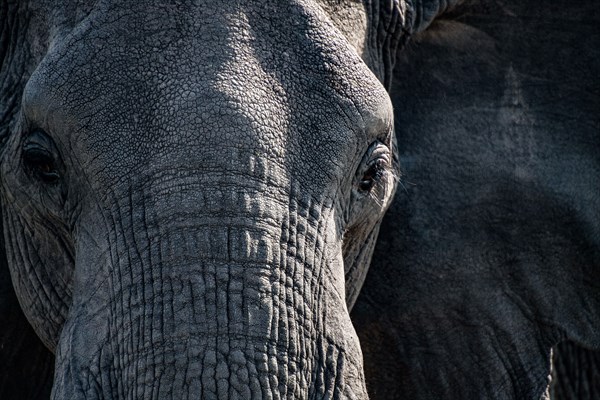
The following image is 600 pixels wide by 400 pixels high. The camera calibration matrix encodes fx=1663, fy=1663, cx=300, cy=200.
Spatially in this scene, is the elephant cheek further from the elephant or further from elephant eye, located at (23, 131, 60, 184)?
the elephant

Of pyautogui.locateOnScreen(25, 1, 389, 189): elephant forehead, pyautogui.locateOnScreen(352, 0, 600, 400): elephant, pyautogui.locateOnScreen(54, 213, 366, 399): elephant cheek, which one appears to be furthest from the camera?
pyautogui.locateOnScreen(352, 0, 600, 400): elephant

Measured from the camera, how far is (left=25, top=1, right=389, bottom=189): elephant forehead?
334 cm

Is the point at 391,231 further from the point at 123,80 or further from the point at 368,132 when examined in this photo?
the point at 123,80

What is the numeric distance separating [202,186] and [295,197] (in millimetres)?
209

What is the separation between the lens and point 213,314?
3.22 m

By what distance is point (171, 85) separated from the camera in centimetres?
338

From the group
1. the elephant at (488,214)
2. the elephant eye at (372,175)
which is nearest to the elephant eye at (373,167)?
the elephant eye at (372,175)

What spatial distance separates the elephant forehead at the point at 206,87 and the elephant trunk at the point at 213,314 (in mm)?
124

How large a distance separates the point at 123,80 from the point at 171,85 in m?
0.12

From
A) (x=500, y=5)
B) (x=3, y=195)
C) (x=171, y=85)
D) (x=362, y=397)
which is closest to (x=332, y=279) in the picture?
(x=362, y=397)

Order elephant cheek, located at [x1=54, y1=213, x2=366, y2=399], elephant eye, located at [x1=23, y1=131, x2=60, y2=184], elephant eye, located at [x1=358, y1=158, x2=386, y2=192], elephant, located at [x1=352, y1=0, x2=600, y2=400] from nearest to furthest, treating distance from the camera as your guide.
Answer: elephant cheek, located at [x1=54, y1=213, x2=366, y2=399] → elephant eye, located at [x1=23, y1=131, x2=60, y2=184] → elephant eye, located at [x1=358, y1=158, x2=386, y2=192] → elephant, located at [x1=352, y1=0, x2=600, y2=400]

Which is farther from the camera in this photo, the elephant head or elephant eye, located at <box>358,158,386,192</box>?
elephant eye, located at <box>358,158,386,192</box>

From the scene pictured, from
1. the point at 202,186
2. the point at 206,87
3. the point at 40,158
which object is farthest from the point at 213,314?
the point at 40,158

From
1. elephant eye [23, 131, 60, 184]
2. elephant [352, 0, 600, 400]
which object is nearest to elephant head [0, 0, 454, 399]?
elephant eye [23, 131, 60, 184]
